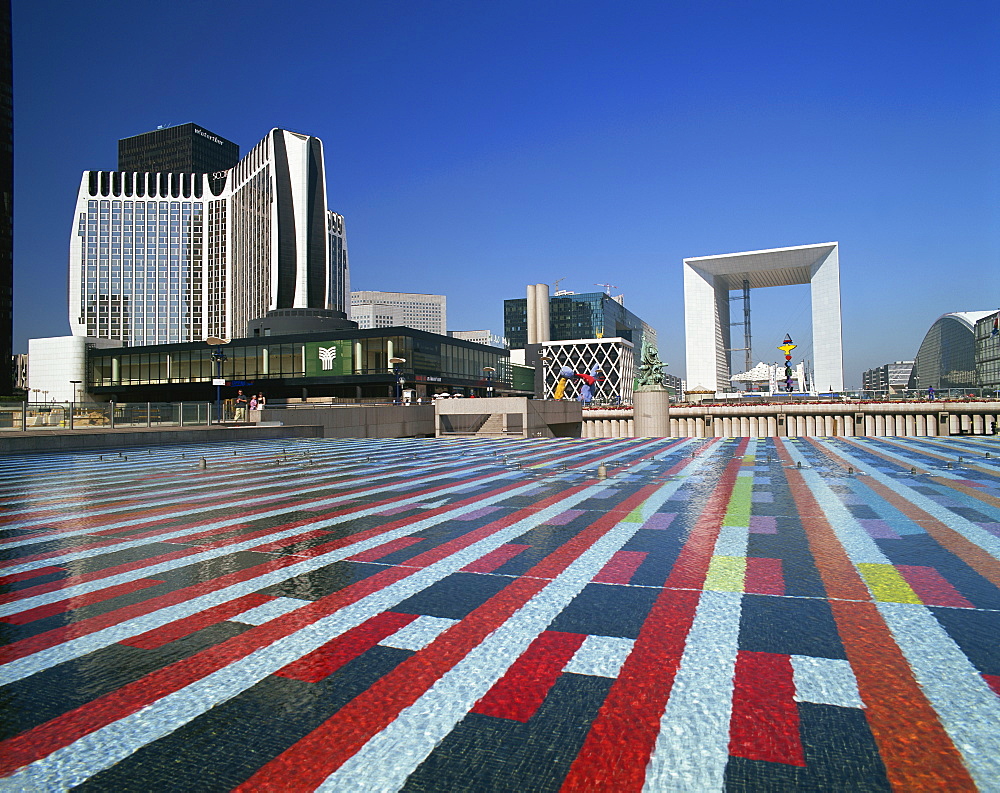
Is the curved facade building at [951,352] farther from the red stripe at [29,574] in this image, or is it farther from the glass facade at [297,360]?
the red stripe at [29,574]

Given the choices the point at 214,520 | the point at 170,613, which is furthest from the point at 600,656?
the point at 214,520

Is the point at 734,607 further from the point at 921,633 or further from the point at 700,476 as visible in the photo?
the point at 700,476

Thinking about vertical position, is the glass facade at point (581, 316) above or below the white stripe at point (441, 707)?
above

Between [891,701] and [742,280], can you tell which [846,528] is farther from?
[742,280]

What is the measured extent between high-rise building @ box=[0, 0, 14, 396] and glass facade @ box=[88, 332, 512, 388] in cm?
932

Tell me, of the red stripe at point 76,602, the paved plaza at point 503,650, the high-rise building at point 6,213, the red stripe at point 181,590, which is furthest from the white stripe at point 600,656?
the high-rise building at point 6,213

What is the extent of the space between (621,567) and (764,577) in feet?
4.07

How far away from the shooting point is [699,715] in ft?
9.82

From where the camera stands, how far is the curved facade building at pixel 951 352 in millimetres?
142500

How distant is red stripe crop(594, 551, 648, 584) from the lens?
5.42 m

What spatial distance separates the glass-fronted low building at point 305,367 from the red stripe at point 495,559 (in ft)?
192

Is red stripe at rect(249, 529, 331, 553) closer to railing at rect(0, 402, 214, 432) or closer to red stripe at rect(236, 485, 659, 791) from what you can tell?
red stripe at rect(236, 485, 659, 791)

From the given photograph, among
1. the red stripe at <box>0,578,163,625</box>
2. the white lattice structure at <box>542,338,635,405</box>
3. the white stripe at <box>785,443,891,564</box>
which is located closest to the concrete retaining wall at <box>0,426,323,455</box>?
the red stripe at <box>0,578,163,625</box>

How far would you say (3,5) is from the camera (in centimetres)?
7175
